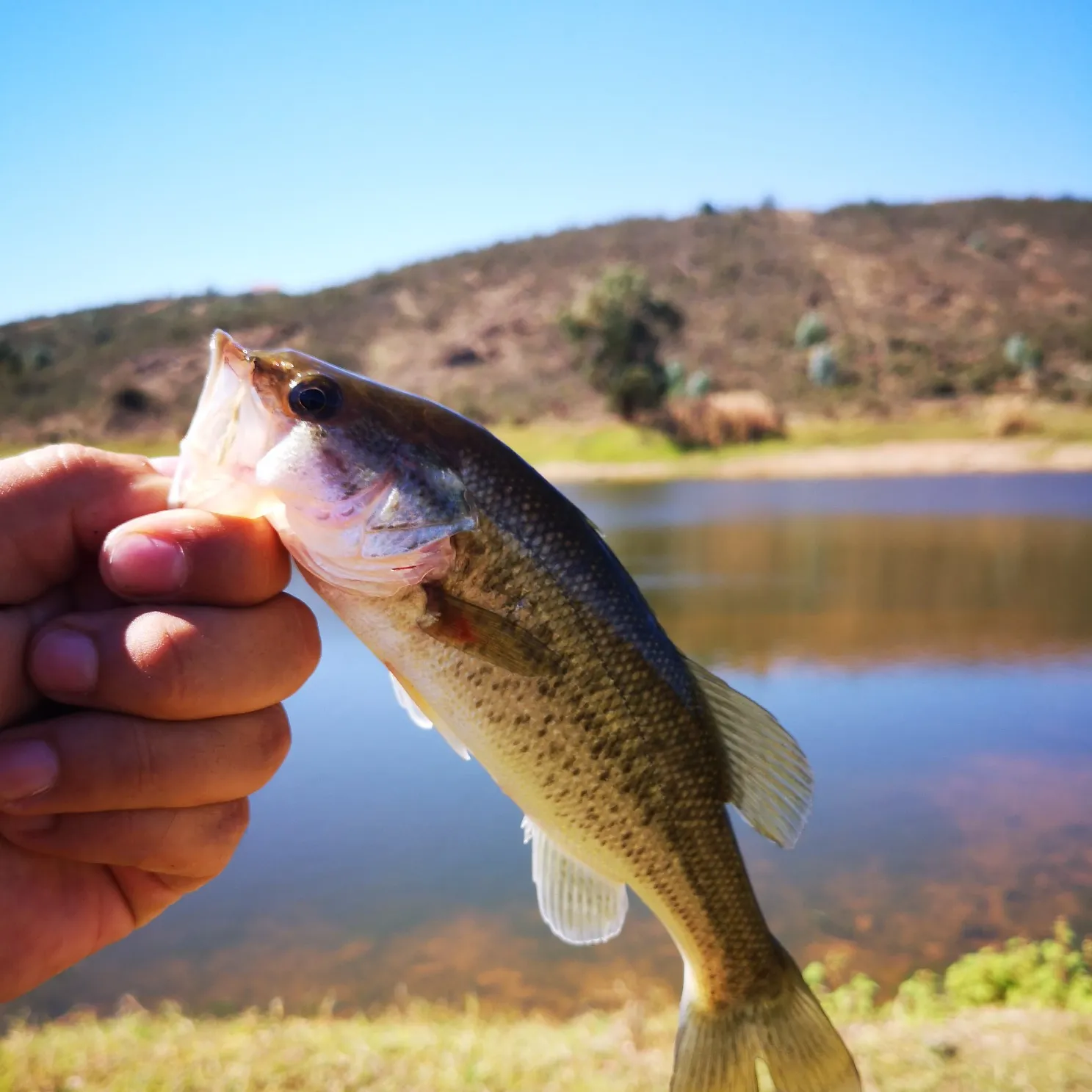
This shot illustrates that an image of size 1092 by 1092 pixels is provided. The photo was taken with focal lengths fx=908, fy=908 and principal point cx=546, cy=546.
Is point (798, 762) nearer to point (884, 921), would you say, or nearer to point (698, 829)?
point (698, 829)

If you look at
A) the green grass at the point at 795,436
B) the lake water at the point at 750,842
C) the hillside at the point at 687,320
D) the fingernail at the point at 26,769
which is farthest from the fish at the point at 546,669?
the hillside at the point at 687,320

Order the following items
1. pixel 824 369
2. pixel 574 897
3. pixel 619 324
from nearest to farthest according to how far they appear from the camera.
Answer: pixel 574 897 < pixel 619 324 < pixel 824 369

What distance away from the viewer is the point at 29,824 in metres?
1.40

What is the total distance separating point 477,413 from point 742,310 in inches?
1062

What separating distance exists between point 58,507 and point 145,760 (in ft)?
1.54

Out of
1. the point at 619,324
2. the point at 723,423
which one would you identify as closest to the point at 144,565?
the point at 723,423

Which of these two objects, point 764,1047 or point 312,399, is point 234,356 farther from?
point 764,1047

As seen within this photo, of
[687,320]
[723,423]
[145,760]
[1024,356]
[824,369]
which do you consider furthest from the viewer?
[687,320]

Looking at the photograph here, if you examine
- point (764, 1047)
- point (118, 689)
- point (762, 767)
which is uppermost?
point (118, 689)

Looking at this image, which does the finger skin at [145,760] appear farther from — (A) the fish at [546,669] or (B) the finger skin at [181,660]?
(A) the fish at [546,669]

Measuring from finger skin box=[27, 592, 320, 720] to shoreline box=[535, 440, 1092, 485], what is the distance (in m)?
30.3

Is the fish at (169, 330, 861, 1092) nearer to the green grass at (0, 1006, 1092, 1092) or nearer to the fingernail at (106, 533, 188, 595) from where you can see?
the fingernail at (106, 533, 188, 595)

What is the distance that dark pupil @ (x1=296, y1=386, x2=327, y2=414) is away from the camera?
1584 mm

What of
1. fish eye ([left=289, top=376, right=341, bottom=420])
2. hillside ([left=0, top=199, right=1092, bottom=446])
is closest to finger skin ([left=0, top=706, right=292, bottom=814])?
fish eye ([left=289, top=376, right=341, bottom=420])
